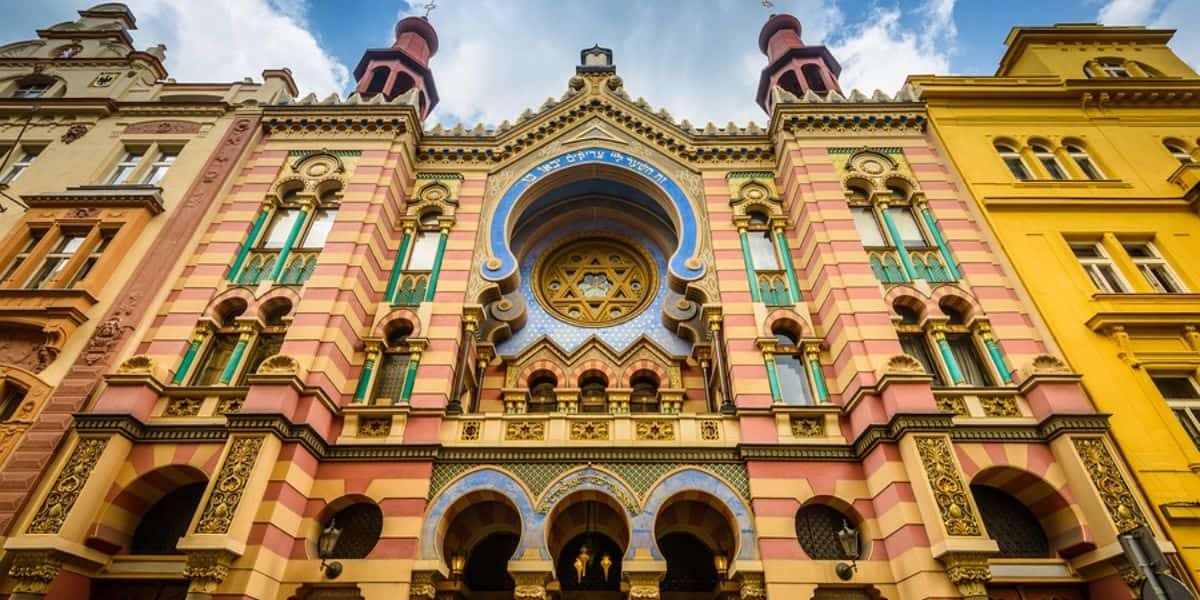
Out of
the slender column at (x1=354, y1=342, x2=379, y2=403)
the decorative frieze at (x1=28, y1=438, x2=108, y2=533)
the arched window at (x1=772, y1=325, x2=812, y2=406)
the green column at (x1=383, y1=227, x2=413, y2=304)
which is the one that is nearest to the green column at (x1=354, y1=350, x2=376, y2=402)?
the slender column at (x1=354, y1=342, x2=379, y2=403)

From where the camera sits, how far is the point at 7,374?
12.3 metres

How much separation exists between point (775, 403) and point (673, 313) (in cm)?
457

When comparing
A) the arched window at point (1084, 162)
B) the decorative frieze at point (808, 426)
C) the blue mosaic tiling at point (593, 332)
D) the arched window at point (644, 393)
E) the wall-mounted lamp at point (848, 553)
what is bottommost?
the wall-mounted lamp at point (848, 553)

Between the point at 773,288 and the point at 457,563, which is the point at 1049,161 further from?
the point at 457,563

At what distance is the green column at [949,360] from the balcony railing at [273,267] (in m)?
15.6

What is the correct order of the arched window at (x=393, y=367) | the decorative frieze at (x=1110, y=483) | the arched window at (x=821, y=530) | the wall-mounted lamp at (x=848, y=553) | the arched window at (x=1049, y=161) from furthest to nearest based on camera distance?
the arched window at (x=1049, y=161) < the arched window at (x=393, y=367) < the arched window at (x=821, y=530) < the wall-mounted lamp at (x=848, y=553) < the decorative frieze at (x=1110, y=483)

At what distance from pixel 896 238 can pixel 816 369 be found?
4887 millimetres

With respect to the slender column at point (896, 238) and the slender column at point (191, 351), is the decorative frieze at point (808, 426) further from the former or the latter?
the slender column at point (191, 351)

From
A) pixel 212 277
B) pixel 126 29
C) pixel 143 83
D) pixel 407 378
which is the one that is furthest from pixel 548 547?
pixel 126 29

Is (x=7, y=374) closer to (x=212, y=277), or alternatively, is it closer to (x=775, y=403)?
(x=212, y=277)

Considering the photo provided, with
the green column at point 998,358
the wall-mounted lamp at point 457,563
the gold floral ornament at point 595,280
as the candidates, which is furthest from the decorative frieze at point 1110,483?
the wall-mounted lamp at point 457,563

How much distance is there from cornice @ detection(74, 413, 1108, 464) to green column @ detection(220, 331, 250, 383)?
1379 mm

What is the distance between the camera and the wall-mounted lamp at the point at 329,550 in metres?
10.5

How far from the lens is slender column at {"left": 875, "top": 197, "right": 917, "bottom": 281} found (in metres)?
14.4
